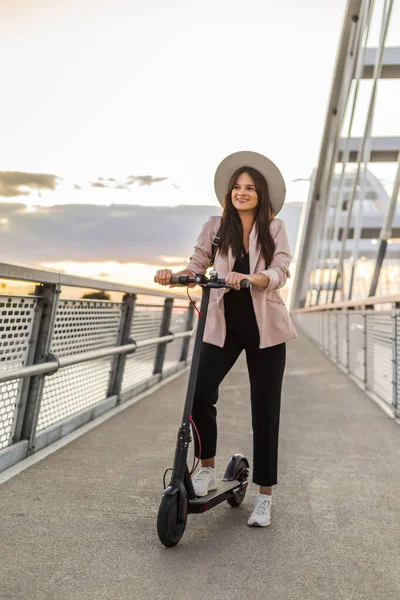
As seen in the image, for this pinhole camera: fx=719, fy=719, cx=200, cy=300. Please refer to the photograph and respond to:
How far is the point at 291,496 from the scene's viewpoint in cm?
378

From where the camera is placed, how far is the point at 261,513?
3.26 meters

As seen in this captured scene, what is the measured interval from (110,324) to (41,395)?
6.45 feet

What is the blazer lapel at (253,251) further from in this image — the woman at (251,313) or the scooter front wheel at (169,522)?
the scooter front wheel at (169,522)

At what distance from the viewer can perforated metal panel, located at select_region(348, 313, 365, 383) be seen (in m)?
8.77

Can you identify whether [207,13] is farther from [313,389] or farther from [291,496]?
[291,496]

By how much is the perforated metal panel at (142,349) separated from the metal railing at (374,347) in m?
2.36

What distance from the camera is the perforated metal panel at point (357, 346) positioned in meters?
8.77

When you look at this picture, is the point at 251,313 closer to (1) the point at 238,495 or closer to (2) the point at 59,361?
(1) the point at 238,495

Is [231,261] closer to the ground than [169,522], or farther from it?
farther from it

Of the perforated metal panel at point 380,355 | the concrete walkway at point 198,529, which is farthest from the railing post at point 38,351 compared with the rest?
the perforated metal panel at point 380,355

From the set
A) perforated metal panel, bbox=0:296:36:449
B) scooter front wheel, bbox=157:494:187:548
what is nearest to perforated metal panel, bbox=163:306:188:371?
perforated metal panel, bbox=0:296:36:449

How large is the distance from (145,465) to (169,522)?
1.54 meters

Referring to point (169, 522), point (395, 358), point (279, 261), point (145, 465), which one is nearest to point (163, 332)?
point (395, 358)

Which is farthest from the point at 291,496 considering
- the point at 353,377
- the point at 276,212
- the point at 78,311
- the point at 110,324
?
the point at 353,377
